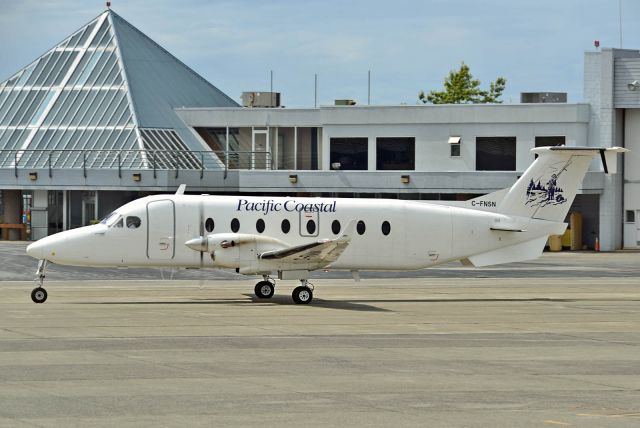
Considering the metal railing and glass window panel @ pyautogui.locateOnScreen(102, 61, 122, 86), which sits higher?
glass window panel @ pyautogui.locateOnScreen(102, 61, 122, 86)

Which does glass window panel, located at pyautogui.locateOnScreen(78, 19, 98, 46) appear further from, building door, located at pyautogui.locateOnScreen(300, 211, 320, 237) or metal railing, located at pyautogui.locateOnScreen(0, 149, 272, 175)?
building door, located at pyautogui.locateOnScreen(300, 211, 320, 237)

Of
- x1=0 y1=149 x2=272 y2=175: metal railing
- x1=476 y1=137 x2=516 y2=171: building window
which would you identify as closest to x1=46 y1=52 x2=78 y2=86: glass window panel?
x1=0 y1=149 x2=272 y2=175: metal railing

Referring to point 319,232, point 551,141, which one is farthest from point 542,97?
point 319,232

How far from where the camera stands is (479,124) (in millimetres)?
60844

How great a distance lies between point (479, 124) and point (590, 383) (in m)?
43.7

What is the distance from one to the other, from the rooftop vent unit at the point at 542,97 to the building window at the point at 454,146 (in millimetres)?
→ 4710

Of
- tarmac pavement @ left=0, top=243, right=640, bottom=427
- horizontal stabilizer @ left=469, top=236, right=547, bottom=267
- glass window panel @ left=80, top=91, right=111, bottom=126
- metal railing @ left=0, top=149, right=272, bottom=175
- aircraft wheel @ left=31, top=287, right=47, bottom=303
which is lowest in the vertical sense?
tarmac pavement @ left=0, top=243, right=640, bottom=427

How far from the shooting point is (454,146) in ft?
201

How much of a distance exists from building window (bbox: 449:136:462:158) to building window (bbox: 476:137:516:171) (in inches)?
39.8

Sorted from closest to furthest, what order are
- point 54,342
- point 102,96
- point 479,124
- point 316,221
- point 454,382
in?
point 454,382 → point 54,342 → point 316,221 → point 479,124 → point 102,96

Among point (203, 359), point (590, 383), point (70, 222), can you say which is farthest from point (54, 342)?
point (70, 222)

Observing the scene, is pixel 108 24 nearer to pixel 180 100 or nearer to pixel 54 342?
pixel 180 100

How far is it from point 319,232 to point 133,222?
5.18 meters

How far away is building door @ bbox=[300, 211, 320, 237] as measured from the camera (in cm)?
3212
